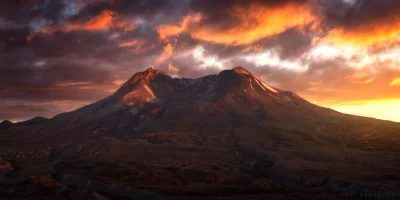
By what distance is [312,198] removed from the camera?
145250 millimetres

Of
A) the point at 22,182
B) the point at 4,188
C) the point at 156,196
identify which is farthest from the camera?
the point at 22,182

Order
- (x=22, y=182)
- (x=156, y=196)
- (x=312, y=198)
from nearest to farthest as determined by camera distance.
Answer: (x=312, y=198) → (x=156, y=196) → (x=22, y=182)

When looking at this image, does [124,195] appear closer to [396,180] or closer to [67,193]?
[67,193]

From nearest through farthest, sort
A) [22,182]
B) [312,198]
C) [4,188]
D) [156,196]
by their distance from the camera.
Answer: [312,198] < [156,196] < [4,188] < [22,182]

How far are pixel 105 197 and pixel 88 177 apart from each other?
4244 cm

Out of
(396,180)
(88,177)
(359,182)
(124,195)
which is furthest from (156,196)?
(396,180)

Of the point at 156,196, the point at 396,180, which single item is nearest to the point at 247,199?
the point at 156,196

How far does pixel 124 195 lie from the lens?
6393 inches

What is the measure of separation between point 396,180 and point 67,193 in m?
132

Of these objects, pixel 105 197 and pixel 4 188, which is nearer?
pixel 105 197

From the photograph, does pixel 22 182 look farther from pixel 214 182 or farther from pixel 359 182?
pixel 359 182

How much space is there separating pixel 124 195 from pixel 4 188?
5558cm

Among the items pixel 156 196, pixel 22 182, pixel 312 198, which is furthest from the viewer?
pixel 22 182

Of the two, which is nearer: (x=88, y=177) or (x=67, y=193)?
(x=67, y=193)
